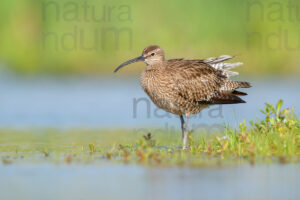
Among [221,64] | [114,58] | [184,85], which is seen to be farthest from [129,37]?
[184,85]

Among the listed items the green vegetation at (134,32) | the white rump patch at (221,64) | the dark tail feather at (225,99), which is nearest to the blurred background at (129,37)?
the green vegetation at (134,32)

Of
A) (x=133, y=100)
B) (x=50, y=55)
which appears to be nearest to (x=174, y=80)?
(x=133, y=100)

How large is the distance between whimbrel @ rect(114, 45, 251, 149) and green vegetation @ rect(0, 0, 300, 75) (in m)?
7.33

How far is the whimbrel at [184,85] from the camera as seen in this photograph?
32.2 feet

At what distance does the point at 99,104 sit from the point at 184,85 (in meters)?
5.18

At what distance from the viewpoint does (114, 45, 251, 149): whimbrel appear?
386 inches

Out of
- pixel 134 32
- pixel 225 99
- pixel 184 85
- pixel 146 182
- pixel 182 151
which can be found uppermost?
pixel 134 32

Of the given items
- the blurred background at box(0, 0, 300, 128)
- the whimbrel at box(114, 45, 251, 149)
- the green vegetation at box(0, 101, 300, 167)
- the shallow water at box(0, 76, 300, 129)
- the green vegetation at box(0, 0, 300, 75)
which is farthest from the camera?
the green vegetation at box(0, 0, 300, 75)

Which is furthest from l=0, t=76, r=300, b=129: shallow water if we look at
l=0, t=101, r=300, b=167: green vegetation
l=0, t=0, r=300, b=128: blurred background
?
l=0, t=101, r=300, b=167: green vegetation

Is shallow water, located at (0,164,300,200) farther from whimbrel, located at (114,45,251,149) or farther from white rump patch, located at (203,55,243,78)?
white rump patch, located at (203,55,243,78)

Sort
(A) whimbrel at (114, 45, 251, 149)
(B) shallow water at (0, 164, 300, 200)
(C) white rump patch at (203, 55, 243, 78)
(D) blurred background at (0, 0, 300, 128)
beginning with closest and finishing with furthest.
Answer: (B) shallow water at (0, 164, 300, 200), (A) whimbrel at (114, 45, 251, 149), (C) white rump patch at (203, 55, 243, 78), (D) blurred background at (0, 0, 300, 128)

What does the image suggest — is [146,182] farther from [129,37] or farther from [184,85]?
[129,37]

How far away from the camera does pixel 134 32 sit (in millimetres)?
17906

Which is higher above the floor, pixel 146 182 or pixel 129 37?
pixel 129 37
